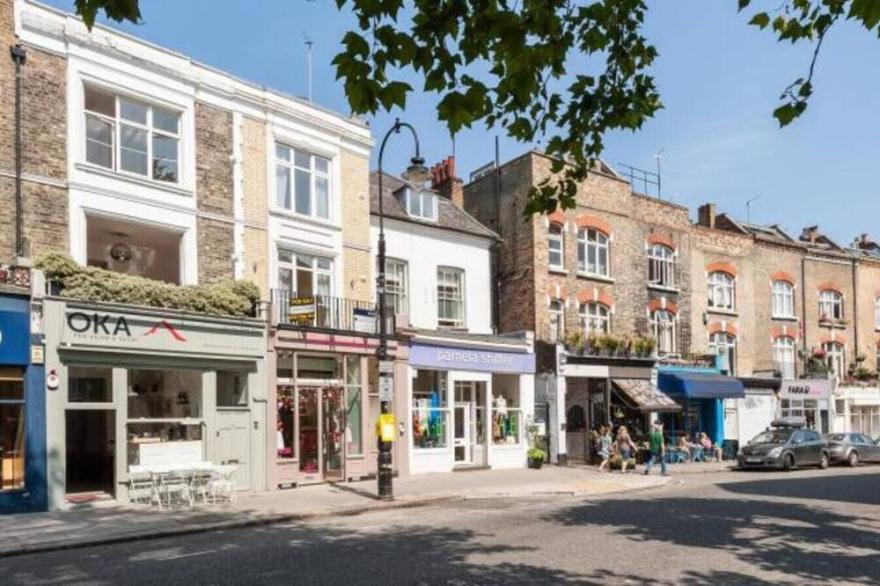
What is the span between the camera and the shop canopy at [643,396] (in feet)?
97.2

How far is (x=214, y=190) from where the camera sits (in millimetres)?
20297

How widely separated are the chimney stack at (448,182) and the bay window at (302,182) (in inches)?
339

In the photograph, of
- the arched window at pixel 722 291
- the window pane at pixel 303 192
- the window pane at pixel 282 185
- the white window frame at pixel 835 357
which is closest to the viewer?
the window pane at pixel 282 185

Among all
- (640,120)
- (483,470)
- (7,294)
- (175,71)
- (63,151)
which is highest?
(175,71)

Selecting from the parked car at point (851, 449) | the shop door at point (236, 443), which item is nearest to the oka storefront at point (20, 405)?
the shop door at point (236, 443)

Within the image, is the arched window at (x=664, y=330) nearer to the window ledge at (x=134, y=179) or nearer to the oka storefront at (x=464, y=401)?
the oka storefront at (x=464, y=401)

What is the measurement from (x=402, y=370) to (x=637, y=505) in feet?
30.1

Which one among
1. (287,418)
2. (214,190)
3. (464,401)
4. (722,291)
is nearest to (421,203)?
(464,401)

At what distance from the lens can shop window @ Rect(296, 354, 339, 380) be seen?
70.8 feet

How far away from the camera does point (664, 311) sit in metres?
33.8

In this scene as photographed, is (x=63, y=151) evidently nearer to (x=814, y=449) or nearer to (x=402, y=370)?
(x=402, y=370)

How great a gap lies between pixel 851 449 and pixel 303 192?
75.7 ft

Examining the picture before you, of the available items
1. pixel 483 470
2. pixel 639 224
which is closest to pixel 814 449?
pixel 639 224

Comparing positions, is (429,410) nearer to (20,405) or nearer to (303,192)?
(303,192)
